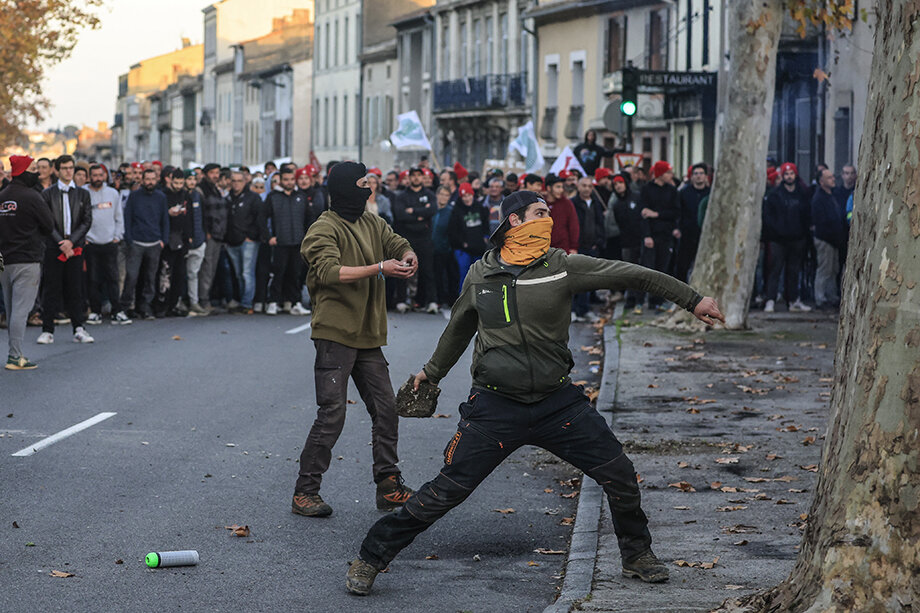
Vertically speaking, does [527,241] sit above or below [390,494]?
above

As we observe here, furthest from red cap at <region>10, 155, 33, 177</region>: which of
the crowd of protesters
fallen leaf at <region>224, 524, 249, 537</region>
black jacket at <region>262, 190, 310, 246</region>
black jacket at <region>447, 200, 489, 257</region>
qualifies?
fallen leaf at <region>224, 524, 249, 537</region>

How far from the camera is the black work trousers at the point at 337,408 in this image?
8703mm

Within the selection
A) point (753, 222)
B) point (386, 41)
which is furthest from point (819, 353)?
point (386, 41)

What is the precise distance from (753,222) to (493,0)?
39.4 metres

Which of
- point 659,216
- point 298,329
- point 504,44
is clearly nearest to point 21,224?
point 298,329

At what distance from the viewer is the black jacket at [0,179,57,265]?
1534cm

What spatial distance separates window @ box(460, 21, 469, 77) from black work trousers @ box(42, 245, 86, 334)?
4443 centimetres

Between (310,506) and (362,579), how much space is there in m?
1.72

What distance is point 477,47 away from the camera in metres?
60.0

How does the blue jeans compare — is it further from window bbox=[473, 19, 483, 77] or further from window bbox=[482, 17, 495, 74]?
window bbox=[473, 19, 483, 77]

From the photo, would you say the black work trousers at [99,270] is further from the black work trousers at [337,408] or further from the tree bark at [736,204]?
the black work trousers at [337,408]

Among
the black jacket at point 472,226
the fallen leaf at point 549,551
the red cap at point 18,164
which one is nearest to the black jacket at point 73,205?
the red cap at point 18,164

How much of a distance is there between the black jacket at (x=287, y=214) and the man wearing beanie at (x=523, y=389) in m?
15.3

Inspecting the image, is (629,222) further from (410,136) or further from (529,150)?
(410,136)
